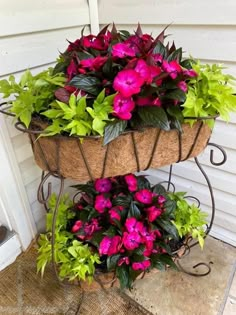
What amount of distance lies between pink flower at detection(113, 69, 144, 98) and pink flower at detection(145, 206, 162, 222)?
54 centimetres

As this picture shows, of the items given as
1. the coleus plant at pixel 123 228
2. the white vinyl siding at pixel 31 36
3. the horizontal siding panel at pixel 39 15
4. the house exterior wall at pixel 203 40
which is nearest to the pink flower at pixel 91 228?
the coleus plant at pixel 123 228

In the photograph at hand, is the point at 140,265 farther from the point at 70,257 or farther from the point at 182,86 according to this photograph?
the point at 182,86

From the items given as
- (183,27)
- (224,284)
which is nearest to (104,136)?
(183,27)

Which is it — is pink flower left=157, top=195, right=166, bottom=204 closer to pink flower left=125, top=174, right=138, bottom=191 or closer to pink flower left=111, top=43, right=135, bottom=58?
pink flower left=125, top=174, right=138, bottom=191

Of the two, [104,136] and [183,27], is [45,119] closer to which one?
[104,136]

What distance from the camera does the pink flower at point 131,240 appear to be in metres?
0.94

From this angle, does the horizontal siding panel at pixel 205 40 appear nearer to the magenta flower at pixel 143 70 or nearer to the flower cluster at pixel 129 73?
the flower cluster at pixel 129 73

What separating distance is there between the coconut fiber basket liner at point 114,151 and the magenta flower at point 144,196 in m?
0.31

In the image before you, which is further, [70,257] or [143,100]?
[70,257]

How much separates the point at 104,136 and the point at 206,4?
68cm

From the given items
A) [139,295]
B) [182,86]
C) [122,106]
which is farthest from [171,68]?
[139,295]

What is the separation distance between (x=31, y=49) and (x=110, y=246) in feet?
2.63

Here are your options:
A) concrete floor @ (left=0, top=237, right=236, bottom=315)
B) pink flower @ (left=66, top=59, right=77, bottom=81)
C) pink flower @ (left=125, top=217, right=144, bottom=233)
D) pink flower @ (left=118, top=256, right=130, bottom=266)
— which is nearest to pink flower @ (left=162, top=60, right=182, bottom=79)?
pink flower @ (left=66, top=59, right=77, bottom=81)

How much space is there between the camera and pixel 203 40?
100 centimetres
